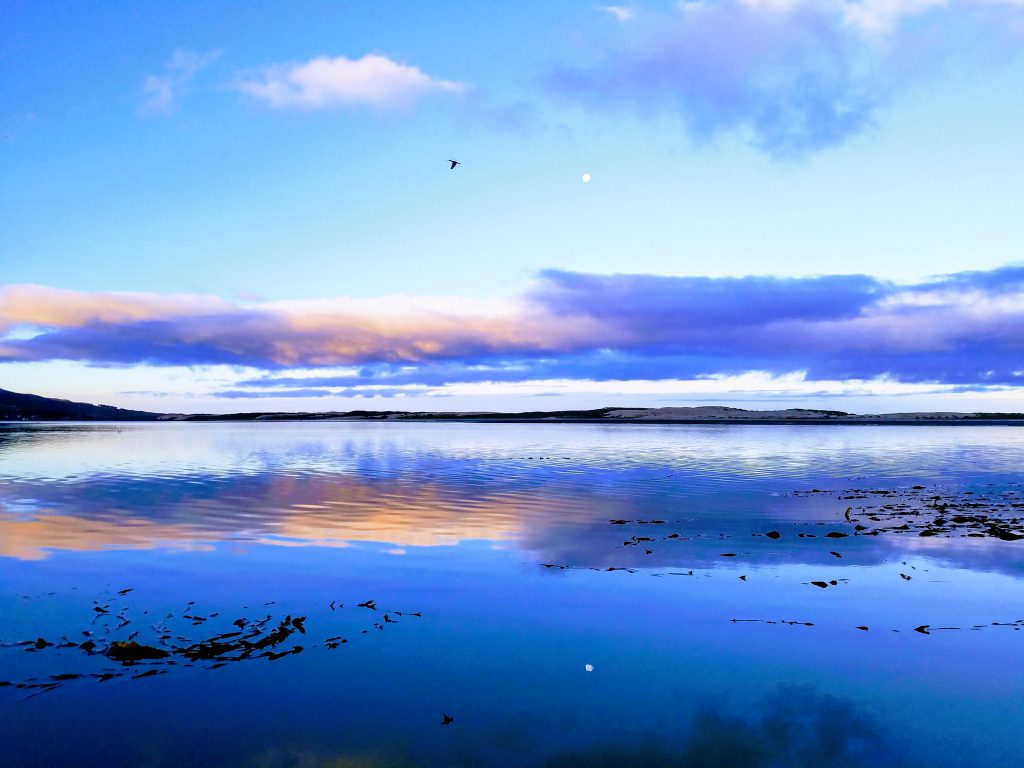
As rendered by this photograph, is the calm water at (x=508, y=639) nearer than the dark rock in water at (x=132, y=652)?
Yes

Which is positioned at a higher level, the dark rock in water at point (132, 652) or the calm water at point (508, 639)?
the dark rock in water at point (132, 652)

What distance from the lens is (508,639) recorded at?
1119 centimetres

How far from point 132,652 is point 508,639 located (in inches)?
227

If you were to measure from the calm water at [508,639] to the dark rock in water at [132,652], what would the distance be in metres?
0.20

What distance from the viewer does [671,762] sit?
7320mm

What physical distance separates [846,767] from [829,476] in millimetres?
36269

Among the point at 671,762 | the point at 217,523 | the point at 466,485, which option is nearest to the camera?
the point at 671,762

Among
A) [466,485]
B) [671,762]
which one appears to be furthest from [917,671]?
[466,485]

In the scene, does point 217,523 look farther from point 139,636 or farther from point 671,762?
point 671,762

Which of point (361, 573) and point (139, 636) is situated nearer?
point (139, 636)

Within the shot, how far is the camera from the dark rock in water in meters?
10.1

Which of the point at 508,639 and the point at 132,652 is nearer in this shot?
the point at 132,652

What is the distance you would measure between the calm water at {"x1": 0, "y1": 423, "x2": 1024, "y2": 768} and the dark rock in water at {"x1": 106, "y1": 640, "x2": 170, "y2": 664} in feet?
0.67

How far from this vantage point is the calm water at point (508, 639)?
781 cm
